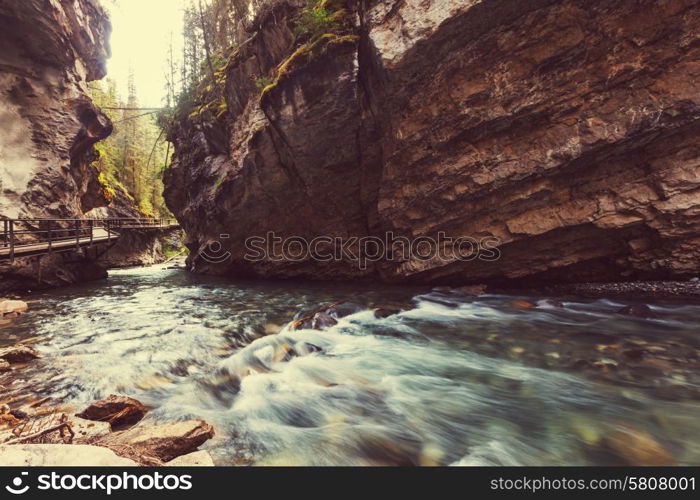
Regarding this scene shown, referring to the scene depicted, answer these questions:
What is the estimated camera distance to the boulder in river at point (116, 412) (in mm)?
3252

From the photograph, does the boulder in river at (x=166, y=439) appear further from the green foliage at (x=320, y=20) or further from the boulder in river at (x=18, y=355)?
the green foliage at (x=320, y=20)

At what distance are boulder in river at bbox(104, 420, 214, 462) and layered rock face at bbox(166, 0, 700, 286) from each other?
28.4 ft

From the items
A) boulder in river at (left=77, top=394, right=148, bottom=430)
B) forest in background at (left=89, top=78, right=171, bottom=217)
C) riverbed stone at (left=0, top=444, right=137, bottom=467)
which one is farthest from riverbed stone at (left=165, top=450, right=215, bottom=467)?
forest in background at (left=89, top=78, right=171, bottom=217)

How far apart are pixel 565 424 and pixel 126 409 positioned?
4.80 metres

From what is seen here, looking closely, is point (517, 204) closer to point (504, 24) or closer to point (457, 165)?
point (457, 165)

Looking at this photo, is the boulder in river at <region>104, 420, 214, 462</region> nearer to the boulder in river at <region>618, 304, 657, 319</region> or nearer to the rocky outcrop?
the boulder in river at <region>618, 304, 657, 319</region>

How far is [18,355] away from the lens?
16.1ft

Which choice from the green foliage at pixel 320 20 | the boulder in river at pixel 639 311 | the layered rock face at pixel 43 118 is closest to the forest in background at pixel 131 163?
the layered rock face at pixel 43 118

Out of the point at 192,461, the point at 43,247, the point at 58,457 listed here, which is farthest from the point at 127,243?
the point at 192,461

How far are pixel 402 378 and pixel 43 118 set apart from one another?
21.0 metres

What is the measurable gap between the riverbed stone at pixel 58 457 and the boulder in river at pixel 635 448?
4080mm

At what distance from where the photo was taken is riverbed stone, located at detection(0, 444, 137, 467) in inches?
82.0

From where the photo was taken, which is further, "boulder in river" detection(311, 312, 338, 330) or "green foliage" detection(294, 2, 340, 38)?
"green foliage" detection(294, 2, 340, 38)

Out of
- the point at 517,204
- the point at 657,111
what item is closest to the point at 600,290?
the point at 517,204
